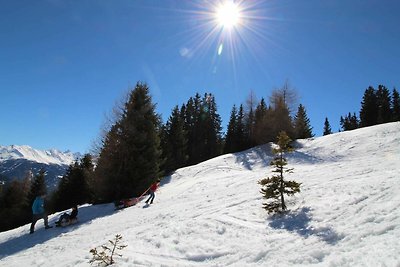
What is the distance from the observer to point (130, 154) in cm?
2448

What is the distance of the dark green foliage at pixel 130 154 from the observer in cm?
2366

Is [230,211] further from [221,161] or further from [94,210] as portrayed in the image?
[221,161]

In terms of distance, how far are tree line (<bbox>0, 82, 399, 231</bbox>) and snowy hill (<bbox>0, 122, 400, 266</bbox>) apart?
213 inches

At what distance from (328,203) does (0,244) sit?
15920mm

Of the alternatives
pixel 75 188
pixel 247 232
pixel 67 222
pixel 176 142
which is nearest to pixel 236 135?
pixel 176 142

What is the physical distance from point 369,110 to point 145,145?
5935 centimetres

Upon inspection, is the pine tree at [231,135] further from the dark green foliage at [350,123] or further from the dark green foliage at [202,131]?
the dark green foliage at [350,123]

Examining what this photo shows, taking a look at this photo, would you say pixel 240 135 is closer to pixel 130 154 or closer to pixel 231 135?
pixel 231 135

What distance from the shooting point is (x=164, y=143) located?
44438mm

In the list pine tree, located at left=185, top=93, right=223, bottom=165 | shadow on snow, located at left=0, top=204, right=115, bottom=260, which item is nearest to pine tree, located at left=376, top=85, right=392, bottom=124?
pine tree, located at left=185, top=93, right=223, bottom=165

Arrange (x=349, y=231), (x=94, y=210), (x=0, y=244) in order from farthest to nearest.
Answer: (x=94, y=210)
(x=0, y=244)
(x=349, y=231)

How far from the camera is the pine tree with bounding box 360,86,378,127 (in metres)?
65.0

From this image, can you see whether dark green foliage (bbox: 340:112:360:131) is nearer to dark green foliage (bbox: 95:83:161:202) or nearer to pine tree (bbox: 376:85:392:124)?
pine tree (bbox: 376:85:392:124)

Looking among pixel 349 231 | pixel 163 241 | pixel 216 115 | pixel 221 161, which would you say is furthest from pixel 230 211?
pixel 216 115
